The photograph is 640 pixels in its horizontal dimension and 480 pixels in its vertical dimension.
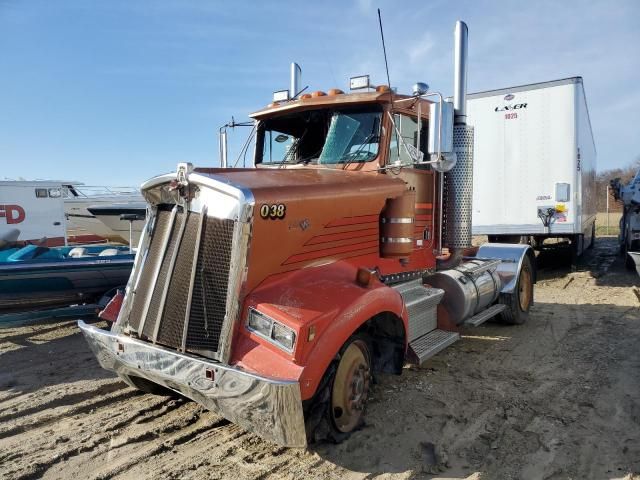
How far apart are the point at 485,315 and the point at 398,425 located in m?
2.63

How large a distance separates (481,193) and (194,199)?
27.2 ft

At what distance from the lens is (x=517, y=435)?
11.6 ft

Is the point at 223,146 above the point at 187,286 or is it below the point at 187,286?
above

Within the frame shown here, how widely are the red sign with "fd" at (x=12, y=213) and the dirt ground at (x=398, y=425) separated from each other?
7128 mm

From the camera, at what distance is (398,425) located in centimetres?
369

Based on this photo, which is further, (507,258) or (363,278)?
(507,258)

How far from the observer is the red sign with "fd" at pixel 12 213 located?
1141 cm

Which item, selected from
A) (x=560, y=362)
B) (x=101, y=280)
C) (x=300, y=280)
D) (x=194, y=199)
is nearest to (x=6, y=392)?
(x=101, y=280)

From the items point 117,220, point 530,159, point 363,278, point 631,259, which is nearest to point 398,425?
point 363,278

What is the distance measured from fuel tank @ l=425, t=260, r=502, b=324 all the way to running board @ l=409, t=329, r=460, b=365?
39cm

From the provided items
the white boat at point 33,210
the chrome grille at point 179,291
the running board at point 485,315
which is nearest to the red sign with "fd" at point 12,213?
the white boat at point 33,210

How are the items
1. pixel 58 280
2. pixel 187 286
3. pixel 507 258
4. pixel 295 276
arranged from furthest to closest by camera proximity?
1. pixel 507 258
2. pixel 58 280
3. pixel 295 276
4. pixel 187 286

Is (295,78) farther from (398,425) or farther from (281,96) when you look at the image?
(398,425)

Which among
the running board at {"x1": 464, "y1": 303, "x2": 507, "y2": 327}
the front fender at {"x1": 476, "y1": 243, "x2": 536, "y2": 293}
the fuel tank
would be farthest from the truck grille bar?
the front fender at {"x1": 476, "y1": 243, "x2": 536, "y2": 293}
